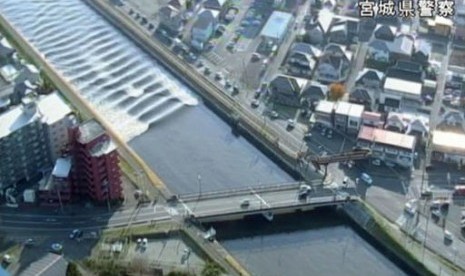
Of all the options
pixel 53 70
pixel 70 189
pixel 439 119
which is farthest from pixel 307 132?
pixel 53 70

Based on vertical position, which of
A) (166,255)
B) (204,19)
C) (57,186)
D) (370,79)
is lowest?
(166,255)

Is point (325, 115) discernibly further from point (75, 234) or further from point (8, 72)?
point (8, 72)

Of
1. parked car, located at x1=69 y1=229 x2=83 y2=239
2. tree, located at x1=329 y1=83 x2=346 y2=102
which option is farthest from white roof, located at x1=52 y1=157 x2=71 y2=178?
tree, located at x1=329 y1=83 x2=346 y2=102

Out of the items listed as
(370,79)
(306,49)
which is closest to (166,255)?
(370,79)

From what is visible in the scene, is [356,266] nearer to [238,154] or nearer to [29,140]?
[238,154]

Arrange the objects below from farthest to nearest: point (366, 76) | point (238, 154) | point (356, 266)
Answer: point (366, 76) → point (238, 154) → point (356, 266)

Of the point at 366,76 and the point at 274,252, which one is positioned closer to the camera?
the point at 274,252

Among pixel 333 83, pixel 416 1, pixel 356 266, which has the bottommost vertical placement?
pixel 356 266
